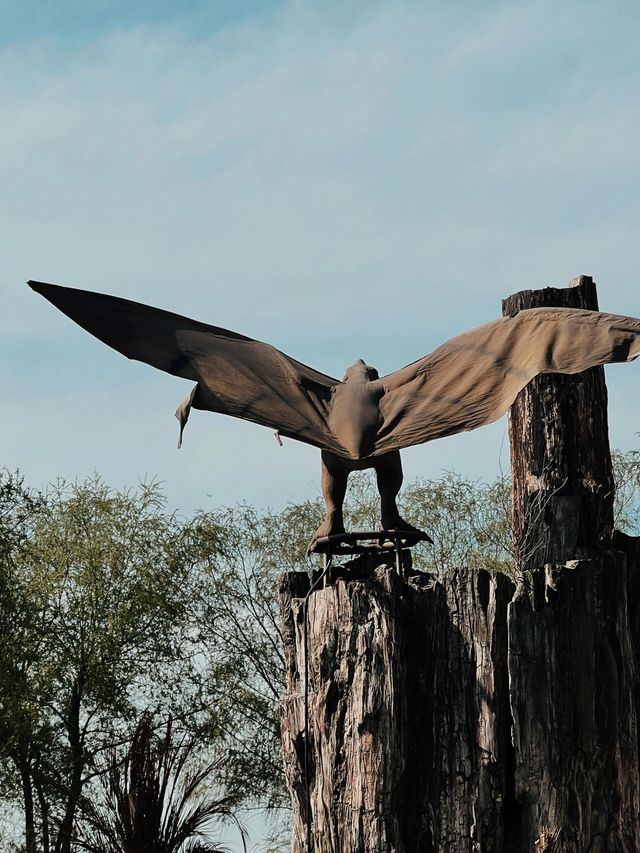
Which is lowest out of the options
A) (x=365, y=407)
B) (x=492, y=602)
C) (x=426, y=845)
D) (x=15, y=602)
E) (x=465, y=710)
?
(x=426, y=845)

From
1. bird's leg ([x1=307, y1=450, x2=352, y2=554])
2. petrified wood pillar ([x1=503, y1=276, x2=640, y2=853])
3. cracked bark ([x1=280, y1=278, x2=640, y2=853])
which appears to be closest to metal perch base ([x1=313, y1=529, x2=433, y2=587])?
bird's leg ([x1=307, y1=450, x2=352, y2=554])

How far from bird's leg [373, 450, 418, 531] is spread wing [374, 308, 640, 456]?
174mm

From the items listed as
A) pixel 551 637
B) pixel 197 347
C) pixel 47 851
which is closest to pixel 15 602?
pixel 47 851

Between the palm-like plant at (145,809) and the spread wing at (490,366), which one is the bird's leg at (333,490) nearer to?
the spread wing at (490,366)

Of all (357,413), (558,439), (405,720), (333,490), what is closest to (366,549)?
(333,490)

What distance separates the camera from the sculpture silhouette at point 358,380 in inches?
197

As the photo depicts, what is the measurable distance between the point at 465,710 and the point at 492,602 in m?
0.43

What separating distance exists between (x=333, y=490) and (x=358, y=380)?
1.66 feet

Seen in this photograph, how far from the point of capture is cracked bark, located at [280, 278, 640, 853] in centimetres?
467

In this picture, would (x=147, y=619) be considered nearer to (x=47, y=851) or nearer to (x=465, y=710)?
(x=47, y=851)

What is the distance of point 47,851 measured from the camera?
1229 cm

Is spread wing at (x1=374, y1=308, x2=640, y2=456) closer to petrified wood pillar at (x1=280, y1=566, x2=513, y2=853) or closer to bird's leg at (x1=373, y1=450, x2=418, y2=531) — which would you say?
bird's leg at (x1=373, y1=450, x2=418, y2=531)

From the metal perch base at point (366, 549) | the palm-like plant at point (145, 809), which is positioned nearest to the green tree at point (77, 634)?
the palm-like plant at point (145, 809)

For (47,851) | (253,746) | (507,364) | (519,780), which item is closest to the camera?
(519,780)
